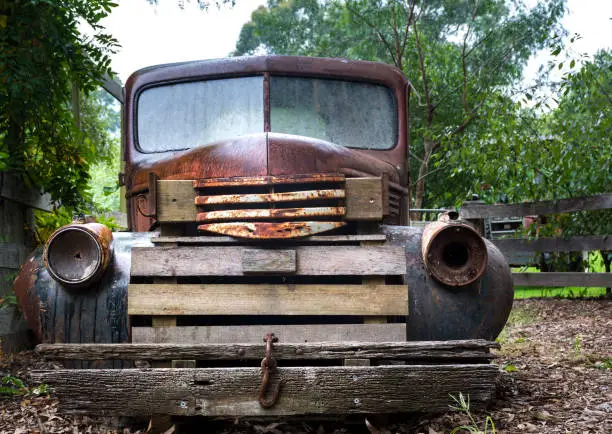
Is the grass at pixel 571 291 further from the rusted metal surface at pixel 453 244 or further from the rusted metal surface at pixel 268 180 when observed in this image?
the rusted metal surface at pixel 268 180

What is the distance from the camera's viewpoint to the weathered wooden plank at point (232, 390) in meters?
2.60

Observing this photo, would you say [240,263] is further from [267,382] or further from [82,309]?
[82,309]

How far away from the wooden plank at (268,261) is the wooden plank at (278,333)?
0.24 m

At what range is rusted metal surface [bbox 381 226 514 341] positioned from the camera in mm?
3002

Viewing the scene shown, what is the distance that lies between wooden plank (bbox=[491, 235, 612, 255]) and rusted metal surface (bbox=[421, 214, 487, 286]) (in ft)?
19.5

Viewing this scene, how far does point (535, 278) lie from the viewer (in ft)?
29.9

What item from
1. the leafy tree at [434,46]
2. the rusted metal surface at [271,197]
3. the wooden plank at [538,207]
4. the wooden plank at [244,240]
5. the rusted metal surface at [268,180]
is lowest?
the wooden plank at [244,240]

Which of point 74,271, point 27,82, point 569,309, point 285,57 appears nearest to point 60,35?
point 27,82

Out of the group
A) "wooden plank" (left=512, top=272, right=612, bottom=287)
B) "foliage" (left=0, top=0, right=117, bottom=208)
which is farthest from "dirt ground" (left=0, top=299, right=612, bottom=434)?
"wooden plank" (left=512, top=272, right=612, bottom=287)

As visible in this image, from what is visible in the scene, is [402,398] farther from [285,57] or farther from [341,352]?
[285,57]

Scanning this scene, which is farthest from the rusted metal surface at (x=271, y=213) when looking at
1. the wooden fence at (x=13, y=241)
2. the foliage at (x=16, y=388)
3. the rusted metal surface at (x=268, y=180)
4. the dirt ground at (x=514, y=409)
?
the wooden fence at (x=13, y=241)

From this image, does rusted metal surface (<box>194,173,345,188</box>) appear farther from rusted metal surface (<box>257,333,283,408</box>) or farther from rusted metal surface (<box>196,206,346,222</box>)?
rusted metal surface (<box>257,333,283,408</box>)

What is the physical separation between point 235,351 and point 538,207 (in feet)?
22.8

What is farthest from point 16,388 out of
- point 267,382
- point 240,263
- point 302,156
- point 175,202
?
point 302,156
